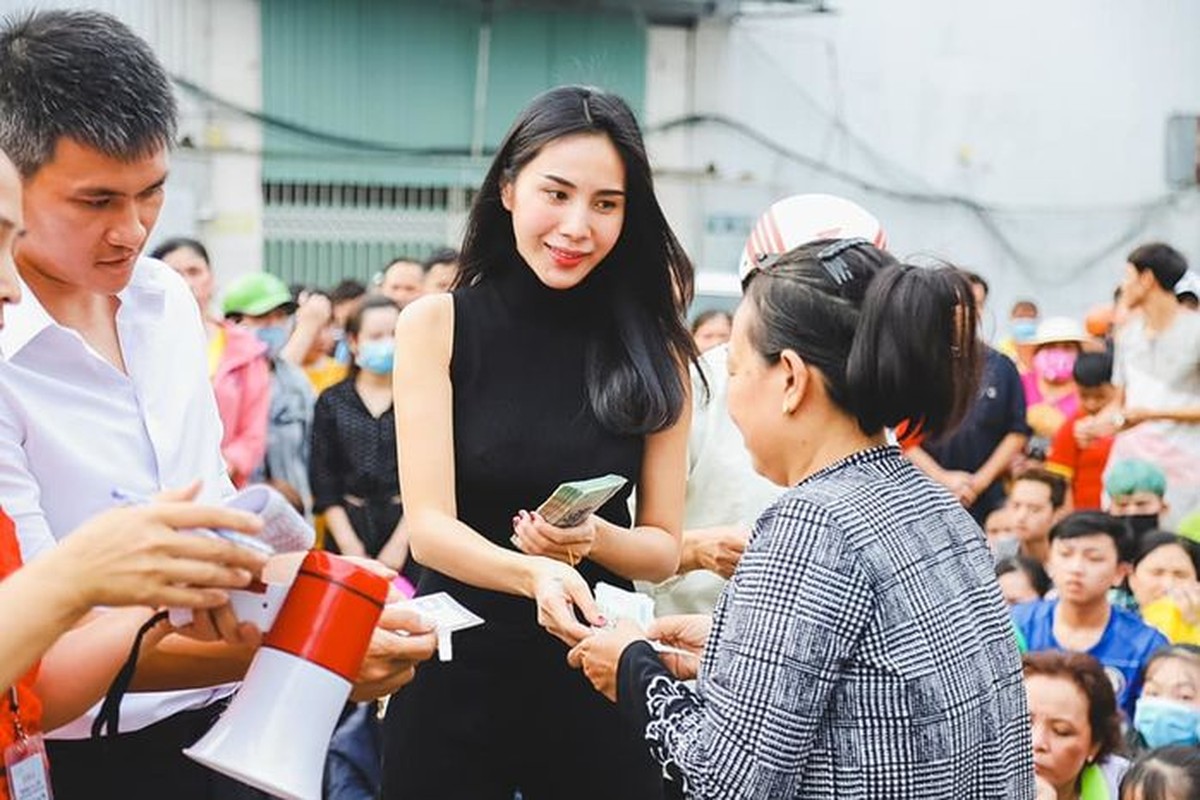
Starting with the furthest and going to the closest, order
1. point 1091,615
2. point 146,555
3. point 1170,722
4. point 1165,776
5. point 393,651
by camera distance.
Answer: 1. point 1091,615
2. point 1170,722
3. point 1165,776
4. point 393,651
5. point 146,555

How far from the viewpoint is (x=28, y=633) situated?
1681mm

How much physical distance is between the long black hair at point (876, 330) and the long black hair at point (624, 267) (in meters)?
0.72

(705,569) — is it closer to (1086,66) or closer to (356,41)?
(356,41)

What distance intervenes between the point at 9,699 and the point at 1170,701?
3.39 meters

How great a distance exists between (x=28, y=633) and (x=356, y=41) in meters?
13.8

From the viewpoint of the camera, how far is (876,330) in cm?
217

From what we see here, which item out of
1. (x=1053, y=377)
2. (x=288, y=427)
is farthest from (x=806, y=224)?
(x=1053, y=377)

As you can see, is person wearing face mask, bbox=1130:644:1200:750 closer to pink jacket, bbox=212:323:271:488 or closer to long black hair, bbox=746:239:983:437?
long black hair, bbox=746:239:983:437

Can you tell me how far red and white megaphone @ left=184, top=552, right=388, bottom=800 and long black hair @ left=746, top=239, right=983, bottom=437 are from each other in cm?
69

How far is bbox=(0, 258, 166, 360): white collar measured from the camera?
88.6 inches

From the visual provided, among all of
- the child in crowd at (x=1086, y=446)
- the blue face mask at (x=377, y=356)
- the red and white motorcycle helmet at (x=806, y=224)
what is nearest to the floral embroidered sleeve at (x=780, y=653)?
Answer: the red and white motorcycle helmet at (x=806, y=224)

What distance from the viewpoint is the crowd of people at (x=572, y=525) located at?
208 centimetres

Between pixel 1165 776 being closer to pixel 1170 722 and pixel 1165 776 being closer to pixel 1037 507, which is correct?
pixel 1170 722

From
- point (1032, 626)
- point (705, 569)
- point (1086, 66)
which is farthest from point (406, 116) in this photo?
point (705, 569)
